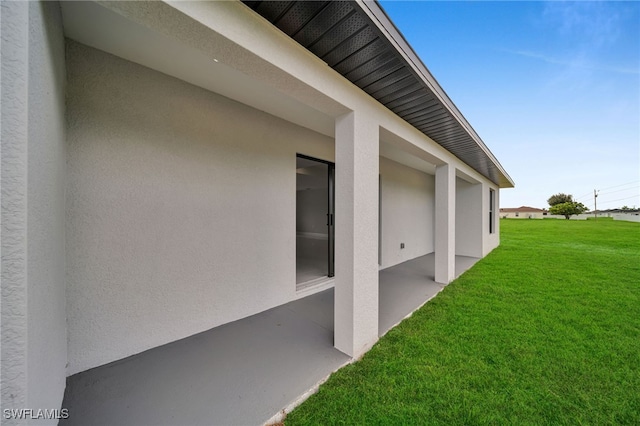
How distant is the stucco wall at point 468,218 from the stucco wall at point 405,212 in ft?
2.68

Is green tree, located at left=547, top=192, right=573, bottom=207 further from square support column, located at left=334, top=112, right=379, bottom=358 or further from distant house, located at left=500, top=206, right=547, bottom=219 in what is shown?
square support column, located at left=334, top=112, right=379, bottom=358

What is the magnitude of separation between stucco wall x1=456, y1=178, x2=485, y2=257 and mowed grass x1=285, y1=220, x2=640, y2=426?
3.32 metres

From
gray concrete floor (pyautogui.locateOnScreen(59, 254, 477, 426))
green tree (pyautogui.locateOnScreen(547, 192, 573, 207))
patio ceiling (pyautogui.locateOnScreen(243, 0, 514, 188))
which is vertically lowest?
gray concrete floor (pyautogui.locateOnScreen(59, 254, 477, 426))

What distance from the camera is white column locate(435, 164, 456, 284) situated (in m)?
4.28

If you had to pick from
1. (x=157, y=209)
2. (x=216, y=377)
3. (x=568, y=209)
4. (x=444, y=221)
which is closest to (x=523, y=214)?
(x=568, y=209)

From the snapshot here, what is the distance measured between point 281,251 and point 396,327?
1820 mm

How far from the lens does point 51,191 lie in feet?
4.24

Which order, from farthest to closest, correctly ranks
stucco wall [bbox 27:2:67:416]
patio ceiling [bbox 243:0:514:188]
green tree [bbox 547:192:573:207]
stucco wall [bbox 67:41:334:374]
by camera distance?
green tree [bbox 547:192:573:207] < stucco wall [bbox 67:41:334:374] < patio ceiling [bbox 243:0:514:188] < stucco wall [bbox 27:2:67:416]

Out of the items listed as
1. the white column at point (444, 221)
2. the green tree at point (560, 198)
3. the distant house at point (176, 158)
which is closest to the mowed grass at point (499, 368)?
the distant house at point (176, 158)

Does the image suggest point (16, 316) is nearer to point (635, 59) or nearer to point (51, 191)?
point (51, 191)

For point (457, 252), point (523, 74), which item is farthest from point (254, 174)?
point (523, 74)

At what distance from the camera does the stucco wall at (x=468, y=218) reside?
694 cm

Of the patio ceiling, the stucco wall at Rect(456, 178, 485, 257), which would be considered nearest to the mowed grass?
the patio ceiling

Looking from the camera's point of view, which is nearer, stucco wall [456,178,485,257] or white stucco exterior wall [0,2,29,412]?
white stucco exterior wall [0,2,29,412]
